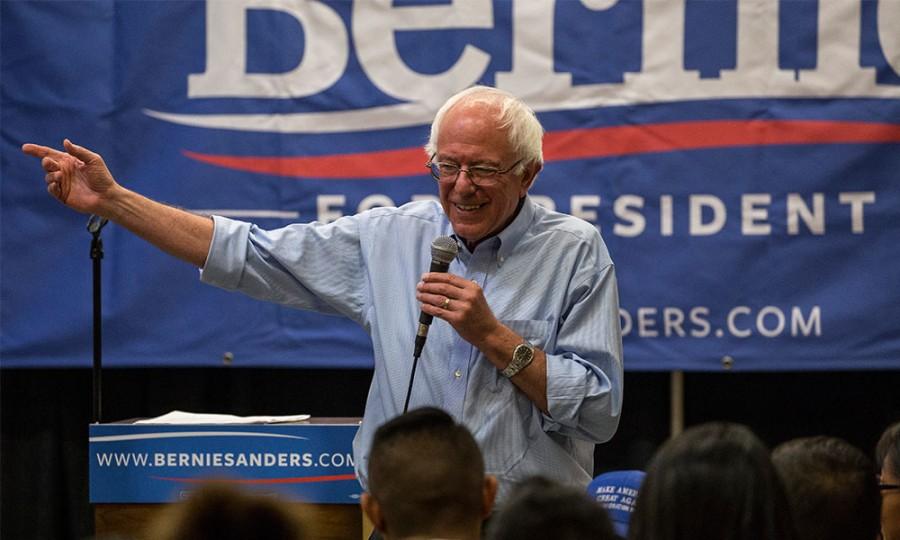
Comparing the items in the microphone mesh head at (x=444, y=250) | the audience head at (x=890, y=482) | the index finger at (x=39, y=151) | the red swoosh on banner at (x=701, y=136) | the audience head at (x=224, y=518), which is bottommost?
the audience head at (x=890, y=482)

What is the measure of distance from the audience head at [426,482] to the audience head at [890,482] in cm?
80

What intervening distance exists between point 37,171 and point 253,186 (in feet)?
2.74

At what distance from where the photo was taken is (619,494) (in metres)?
3.01

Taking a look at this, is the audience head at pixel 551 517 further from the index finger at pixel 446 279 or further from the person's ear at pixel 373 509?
the index finger at pixel 446 279

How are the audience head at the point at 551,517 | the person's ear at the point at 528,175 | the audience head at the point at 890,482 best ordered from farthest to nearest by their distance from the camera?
the person's ear at the point at 528,175 → the audience head at the point at 890,482 → the audience head at the point at 551,517

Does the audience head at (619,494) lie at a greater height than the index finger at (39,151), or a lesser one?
lesser

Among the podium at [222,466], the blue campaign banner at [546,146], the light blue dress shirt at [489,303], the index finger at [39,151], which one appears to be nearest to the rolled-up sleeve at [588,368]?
the light blue dress shirt at [489,303]

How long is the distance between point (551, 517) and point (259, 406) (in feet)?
11.1

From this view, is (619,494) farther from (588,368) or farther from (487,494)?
(487,494)

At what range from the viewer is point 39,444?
506 cm

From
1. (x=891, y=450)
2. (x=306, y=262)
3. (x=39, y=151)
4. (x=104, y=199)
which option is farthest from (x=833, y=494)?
(x=39, y=151)

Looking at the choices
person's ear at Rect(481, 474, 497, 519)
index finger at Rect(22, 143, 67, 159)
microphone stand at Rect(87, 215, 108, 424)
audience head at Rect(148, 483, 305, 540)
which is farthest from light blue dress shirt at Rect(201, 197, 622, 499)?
audience head at Rect(148, 483, 305, 540)

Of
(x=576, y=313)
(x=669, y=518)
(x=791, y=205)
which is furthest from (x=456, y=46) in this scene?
(x=669, y=518)

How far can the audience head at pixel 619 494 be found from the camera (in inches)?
117
